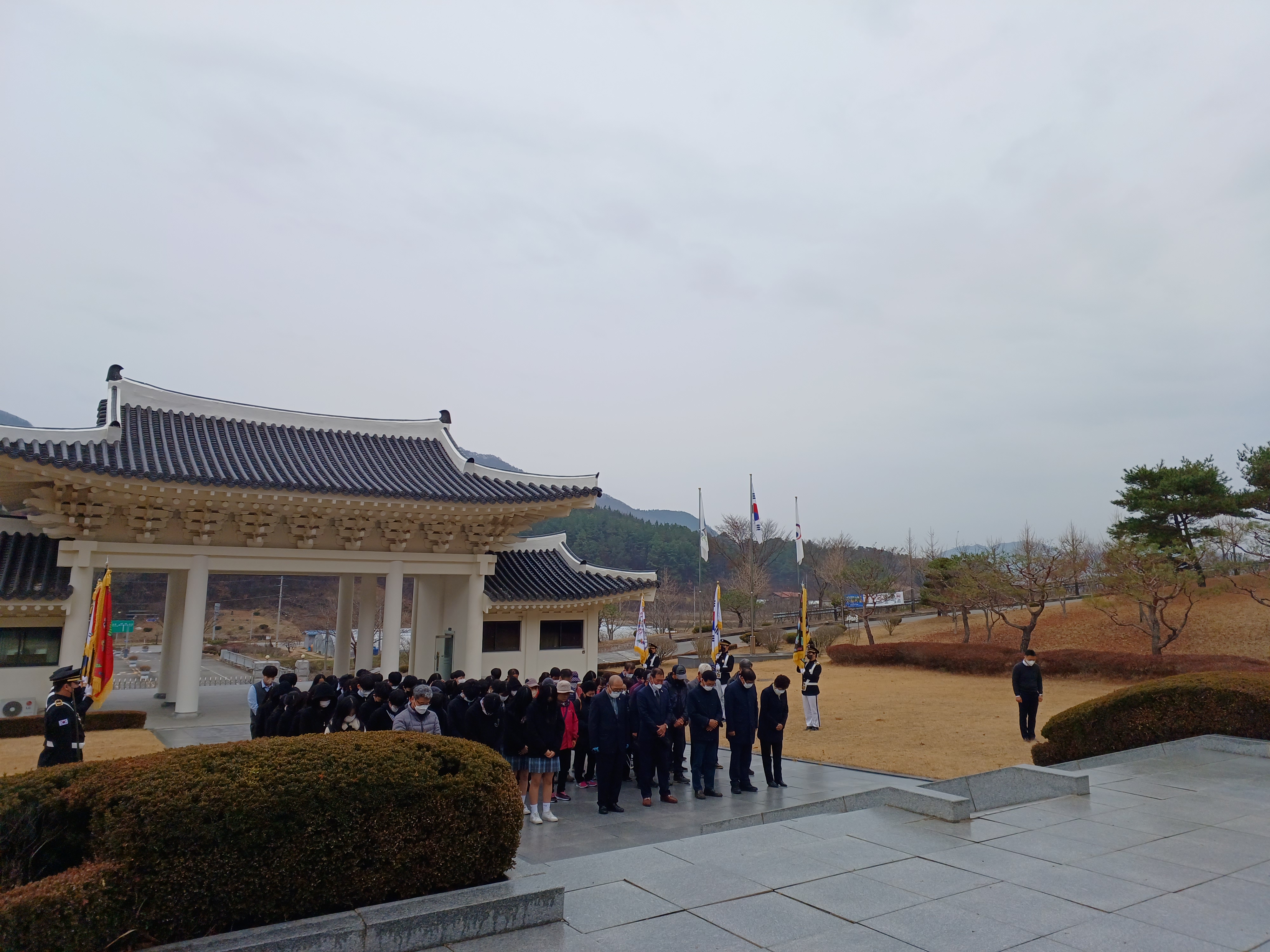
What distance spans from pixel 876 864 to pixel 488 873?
2922 millimetres

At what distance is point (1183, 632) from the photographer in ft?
90.4

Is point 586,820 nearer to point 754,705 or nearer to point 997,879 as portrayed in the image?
point 754,705

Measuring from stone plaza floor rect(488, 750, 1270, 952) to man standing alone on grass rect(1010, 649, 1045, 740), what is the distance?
4961mm

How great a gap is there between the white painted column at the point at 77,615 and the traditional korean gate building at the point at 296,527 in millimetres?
28

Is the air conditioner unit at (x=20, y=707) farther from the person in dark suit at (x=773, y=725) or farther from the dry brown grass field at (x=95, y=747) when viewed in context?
the person in dark suit at (x=773, y=725)

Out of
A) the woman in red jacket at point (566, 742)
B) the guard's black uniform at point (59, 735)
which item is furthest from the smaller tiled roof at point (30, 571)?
the woman in red jacket at point (566, 742)

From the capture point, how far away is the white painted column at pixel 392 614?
1717cm

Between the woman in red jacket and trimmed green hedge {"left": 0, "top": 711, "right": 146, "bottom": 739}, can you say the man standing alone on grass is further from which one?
trimmed green hedge {"left": 0, "top": 711, "right": 146, "bottom": 739}

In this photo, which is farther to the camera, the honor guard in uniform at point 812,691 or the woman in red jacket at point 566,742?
the honor guard in uniform at point 812,691

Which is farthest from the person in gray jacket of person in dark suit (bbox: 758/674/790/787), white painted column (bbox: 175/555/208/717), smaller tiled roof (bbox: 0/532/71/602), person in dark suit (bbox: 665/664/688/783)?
smaller tiled roof (bbox: 0/532/71/602)

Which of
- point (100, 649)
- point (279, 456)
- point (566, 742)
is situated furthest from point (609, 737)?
point (279, 456)

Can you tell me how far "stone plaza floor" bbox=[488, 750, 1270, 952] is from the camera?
14.4 ft

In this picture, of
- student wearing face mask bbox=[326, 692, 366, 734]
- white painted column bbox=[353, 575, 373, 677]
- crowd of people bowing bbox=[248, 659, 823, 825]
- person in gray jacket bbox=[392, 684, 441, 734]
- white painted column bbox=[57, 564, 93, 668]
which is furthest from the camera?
white painted column bbox=[353, 575, 373, 677]

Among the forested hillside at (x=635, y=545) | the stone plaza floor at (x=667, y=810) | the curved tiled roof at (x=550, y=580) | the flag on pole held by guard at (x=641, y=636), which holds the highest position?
the forested hillside at (x=635, y=545)
